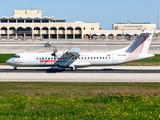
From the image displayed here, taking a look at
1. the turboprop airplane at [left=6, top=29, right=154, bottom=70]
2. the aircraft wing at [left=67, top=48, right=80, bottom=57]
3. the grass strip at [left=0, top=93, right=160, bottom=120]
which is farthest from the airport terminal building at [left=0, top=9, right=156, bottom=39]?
the grass strip at [left=0, top=93, right=160, bottom=120]

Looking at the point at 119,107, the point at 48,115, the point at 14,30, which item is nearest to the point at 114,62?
the point at 119,107

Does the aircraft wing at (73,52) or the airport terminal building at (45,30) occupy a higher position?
the airport terminal building at (45,30)

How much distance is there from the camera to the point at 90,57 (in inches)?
1534

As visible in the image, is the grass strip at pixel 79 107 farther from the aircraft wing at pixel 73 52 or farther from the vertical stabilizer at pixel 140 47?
the vertical stabilizer at pixel 140 47

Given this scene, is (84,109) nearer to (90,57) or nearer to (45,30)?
(90,57)

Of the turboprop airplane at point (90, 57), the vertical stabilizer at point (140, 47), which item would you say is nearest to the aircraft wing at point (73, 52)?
the turboprop airplane at point (90, 57)

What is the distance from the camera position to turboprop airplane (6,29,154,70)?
38.2m

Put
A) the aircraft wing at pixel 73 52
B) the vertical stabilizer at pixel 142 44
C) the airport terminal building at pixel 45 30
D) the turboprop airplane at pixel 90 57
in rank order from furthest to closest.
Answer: the airport terminal building at pixel 45 30
the turboprop airplane at pixel 90 57
the vertical stabilizer at pixel 142 44
the aircraft wing at pixel 73 52

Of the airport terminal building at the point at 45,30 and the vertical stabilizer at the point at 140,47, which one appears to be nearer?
the vertical stabilizer at the point at 140,47

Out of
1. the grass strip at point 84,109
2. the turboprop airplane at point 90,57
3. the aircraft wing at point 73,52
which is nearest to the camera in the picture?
the grass strip at point 84,109

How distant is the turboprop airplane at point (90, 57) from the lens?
38.2 m

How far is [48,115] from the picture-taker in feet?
52.6

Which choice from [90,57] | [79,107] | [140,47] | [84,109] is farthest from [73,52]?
[84,109]

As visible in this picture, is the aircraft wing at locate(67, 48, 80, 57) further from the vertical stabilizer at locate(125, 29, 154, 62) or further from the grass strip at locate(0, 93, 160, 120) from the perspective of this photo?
the grass strip at locate(0, 93, 160, 120)
